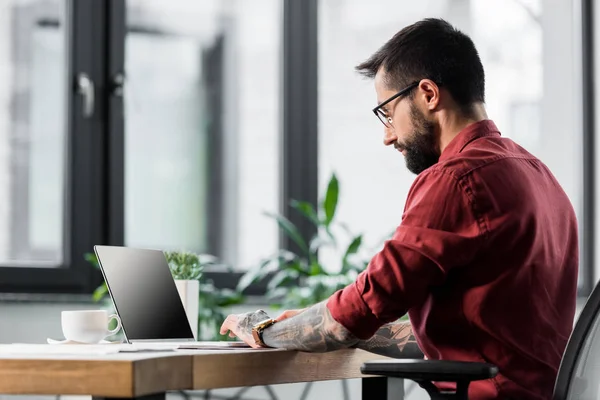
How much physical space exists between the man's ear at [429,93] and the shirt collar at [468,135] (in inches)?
3.3

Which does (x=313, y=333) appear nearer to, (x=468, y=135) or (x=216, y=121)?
(x=468, y=135)

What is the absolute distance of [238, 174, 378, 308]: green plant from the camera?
132 inches

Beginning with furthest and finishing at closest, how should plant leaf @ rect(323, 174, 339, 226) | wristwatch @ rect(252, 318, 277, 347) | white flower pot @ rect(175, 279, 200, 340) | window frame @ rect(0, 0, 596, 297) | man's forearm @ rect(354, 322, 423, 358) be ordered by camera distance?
plant leaf @ rect(323, 174, 339, 226) < window frame @ rect(0, 0, 596, 297) < white flower pot @ rect(175, 279, 200, 340) < man's forearm @ rect(354, 322, 423, 358) < wristwatch @ rect(252, 318, 277, 347)

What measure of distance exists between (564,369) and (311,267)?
185cm

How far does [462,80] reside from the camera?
73.5 inches

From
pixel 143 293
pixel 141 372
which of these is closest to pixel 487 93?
pixel 143 293

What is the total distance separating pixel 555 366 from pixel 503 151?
0.39 metres

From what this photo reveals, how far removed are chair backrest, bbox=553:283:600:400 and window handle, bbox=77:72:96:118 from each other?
222cm

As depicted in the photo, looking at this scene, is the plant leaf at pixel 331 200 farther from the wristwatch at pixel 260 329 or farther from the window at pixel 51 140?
the wristwatch at pixel 260 329

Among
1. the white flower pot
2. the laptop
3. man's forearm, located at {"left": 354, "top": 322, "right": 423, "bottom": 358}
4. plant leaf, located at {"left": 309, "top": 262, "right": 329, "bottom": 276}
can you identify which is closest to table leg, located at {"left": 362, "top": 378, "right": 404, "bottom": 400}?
man's forearm, located at {"left": 354, "top": 322, "right": 423, "bottom": 358}

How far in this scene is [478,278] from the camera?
5.45ft

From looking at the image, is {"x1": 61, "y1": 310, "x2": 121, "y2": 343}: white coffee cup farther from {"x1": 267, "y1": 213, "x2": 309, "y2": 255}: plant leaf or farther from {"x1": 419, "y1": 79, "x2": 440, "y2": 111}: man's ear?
{"x1": 267, "y1": 213, "x2": 309, "y2": 255}: plant leaf

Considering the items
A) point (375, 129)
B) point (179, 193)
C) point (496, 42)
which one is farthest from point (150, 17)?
point (496, 42)

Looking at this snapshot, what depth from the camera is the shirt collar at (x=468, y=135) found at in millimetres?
1799
